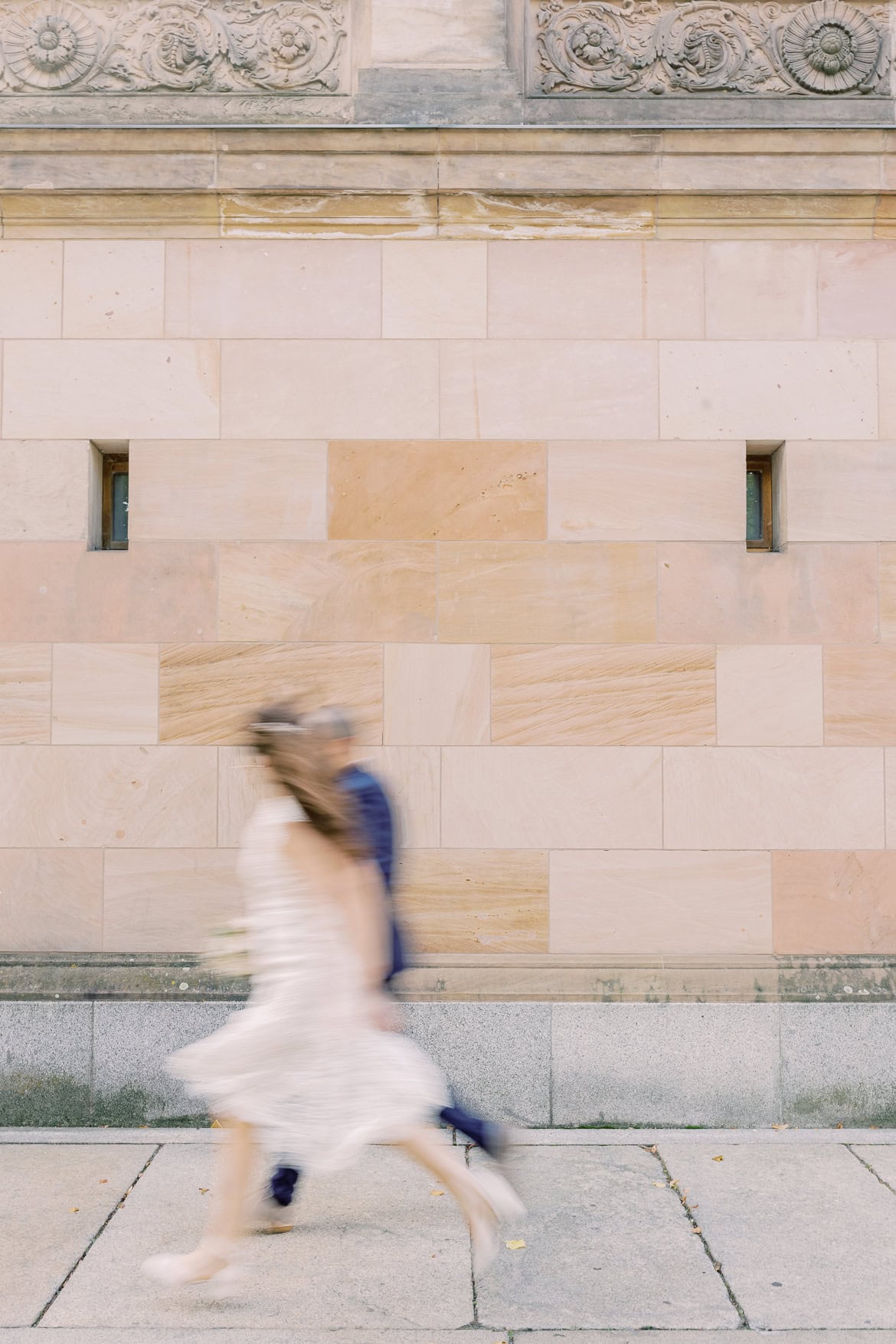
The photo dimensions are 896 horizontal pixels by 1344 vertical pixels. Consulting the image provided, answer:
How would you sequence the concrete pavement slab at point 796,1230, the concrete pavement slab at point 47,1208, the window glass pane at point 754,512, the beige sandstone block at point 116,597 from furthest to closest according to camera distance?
1. the window glass pane at point 754,512
2. the beige sandstone block at point 116,597
3. the concrete pavement slab at point 47,1208
4. the concrete pavement slab at point 796,1230

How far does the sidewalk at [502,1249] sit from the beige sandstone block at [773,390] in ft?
11.7

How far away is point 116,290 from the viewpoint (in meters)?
5.84

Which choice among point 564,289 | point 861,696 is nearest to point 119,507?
point 564,289

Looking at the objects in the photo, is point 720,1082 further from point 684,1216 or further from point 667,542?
point 667,542

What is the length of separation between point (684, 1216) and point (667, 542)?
3174 millimetres

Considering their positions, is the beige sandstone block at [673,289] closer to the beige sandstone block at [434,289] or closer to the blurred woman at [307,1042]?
the beige sandstone block at [434,289]

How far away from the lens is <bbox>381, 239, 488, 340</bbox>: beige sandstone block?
585 centimetres

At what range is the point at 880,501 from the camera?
19.0ft

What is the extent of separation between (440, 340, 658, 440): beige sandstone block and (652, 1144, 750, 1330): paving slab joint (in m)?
3.53

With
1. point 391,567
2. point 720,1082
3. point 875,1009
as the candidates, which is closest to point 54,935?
point 391,567

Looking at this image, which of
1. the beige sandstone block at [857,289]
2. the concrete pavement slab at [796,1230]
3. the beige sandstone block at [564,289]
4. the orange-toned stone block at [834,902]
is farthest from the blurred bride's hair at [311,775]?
the beige sandstone block at [857,289]

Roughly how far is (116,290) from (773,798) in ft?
14.3

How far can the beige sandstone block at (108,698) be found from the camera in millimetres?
5730

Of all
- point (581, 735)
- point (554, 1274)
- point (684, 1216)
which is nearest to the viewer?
point (554, 1274)
